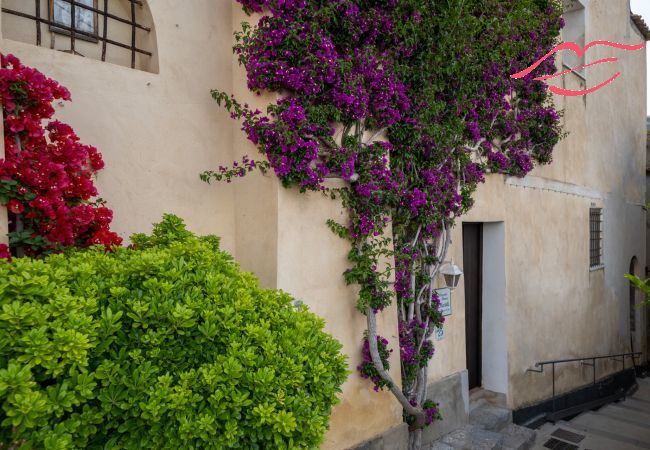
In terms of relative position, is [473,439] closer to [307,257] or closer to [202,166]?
[307,257]

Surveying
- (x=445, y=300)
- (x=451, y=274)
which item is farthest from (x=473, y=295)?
(x=451, y=274)

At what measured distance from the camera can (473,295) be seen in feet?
23.1

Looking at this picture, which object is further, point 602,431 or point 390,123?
point 602,431

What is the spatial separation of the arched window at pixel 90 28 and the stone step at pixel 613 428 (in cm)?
797

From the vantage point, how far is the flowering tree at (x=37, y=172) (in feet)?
8.29

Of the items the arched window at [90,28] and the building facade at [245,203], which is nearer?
the arched window at [90,28]

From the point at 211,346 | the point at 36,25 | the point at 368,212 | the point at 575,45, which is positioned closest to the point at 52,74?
the point at 36,25

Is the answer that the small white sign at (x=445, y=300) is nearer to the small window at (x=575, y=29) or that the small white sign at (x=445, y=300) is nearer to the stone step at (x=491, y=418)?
the stone step at (x=491, y=418)

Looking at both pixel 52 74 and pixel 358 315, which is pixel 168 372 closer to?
pixel 52 74

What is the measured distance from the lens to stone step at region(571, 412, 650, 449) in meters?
6.95

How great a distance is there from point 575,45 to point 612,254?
4951 mm

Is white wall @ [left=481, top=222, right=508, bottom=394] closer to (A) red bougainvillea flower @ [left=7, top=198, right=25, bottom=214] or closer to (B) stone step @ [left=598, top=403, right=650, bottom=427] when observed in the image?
(B) stone step @ [left=598, top=403, right=650, bottom=427]

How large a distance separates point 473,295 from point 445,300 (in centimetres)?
150

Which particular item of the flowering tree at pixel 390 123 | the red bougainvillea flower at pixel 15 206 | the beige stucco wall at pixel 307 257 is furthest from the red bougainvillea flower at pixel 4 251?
the beige stucco wall at pixel 307 257
